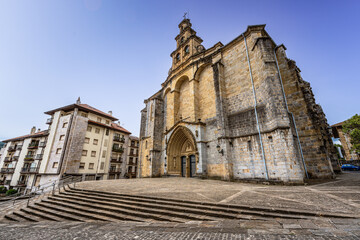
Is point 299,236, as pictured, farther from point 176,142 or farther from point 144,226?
point 176,142

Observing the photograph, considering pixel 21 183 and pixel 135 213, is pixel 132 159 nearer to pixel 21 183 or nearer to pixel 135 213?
pixel 21 183

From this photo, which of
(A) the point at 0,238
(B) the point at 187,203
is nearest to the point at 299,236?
(B) the point at 187,203

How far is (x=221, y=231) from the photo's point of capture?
2.74 meters

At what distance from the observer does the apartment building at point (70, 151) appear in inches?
802

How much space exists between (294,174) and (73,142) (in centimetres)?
2477

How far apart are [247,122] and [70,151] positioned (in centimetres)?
2251

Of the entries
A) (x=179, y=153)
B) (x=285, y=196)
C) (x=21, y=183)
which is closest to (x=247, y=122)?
(x=285, y=196)

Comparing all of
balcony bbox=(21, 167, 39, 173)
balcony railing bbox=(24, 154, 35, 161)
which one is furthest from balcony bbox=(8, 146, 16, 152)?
balcony bbox=(21, 167, 39, 173)

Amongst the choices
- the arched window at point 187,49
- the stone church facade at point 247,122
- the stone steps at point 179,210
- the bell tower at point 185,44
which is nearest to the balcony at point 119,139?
the stone church facade at point 247,122

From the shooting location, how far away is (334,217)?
2.98m

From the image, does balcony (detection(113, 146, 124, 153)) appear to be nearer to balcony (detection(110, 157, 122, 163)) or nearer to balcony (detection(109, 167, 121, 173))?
balcony (detection(110, 157, 122, 163))

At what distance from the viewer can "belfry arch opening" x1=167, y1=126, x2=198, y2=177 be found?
47.2 ft

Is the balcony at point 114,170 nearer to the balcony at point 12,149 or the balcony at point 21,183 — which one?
the balcony at point 21,183

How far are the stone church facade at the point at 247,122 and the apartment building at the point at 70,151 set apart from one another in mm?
10687
